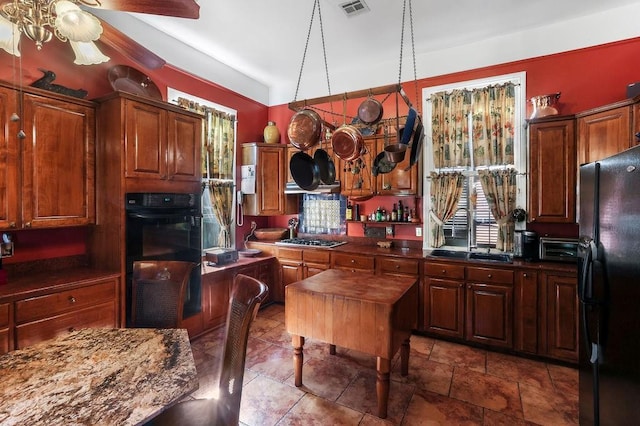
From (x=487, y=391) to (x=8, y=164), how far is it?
3969 mm

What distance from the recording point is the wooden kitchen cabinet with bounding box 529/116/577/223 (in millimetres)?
3062

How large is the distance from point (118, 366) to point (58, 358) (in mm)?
290

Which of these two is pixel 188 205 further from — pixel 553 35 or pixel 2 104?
pixel 553 35

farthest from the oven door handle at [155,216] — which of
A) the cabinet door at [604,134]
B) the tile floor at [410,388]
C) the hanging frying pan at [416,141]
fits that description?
the cabinet door at [604,134]

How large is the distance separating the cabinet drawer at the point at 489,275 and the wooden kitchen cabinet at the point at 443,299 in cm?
9

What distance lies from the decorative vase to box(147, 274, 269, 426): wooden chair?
3508 millimetres

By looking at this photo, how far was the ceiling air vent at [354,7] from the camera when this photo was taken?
2.92 m

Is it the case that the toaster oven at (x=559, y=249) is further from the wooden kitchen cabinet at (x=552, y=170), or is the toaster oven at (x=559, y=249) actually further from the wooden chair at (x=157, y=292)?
the wooden chair at (x=157, y=292)

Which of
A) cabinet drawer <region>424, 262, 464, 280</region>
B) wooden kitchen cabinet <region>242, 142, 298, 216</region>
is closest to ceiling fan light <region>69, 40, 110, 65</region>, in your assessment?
wooden kitchen cabinet <region>242, 142, 298, 216</region>

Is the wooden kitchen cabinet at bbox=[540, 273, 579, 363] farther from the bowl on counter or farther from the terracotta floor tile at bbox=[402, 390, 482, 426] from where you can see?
the bowl on counter

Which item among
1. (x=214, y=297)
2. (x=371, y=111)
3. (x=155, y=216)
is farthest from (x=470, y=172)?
(x=155, y=216)

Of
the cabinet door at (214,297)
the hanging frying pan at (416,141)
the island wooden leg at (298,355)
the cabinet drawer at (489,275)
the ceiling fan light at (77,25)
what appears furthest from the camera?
the cabinet door at (214,297)

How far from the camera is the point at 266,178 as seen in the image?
15.0 feet

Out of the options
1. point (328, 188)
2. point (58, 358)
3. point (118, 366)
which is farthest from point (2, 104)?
point (328, 188)
